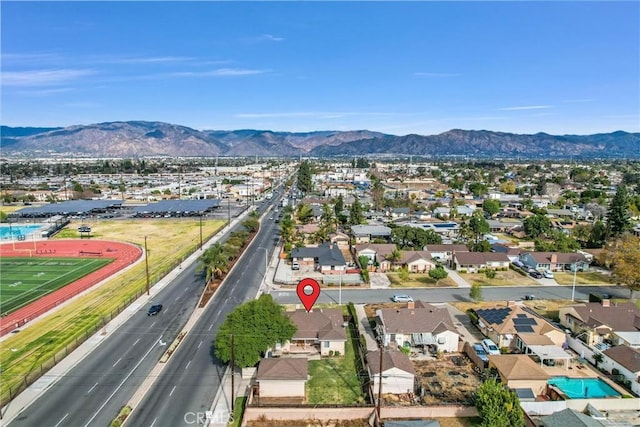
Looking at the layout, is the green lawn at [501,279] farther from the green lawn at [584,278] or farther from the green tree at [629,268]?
the green tree at [629,268]

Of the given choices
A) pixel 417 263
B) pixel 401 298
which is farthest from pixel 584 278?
pixel 401 298

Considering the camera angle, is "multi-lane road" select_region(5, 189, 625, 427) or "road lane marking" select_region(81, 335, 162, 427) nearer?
"road lane marking" select_region(81, 335, 162, 427)

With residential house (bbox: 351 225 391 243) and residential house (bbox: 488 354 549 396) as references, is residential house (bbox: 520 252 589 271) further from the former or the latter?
residential house (bbox: 488 354 549 396)

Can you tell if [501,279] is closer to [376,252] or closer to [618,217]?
[376,252]

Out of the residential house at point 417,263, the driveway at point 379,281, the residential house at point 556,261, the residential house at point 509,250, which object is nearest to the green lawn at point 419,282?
the driveway at point 379,281

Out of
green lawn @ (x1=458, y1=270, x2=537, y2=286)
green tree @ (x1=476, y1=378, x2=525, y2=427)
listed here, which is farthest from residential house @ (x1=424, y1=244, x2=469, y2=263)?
green tree @ (x1=476, y1=378, x2=525, y2=427)
